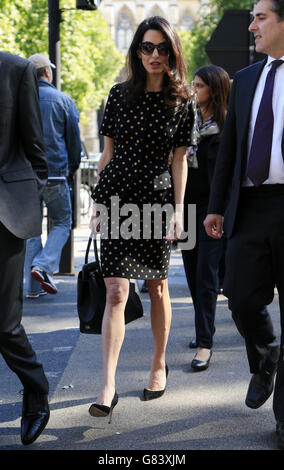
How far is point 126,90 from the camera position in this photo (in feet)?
13.4

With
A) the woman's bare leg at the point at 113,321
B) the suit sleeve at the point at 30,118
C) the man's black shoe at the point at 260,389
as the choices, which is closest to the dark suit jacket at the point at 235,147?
the woman's bare leg at the point at 113,321

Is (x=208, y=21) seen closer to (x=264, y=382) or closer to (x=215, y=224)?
(x=215, y=224)

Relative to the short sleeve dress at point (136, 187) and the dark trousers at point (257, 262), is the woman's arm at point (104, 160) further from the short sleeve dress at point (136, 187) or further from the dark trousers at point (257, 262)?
the dark trousers at point (257, 262)

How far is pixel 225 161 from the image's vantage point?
12.6 ft

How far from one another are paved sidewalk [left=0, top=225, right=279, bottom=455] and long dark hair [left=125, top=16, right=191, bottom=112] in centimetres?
160

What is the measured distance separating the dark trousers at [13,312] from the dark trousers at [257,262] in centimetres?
100

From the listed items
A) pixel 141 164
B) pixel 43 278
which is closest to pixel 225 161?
pixel 141 164

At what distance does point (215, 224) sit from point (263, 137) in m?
0.59

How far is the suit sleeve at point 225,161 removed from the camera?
12.5ft

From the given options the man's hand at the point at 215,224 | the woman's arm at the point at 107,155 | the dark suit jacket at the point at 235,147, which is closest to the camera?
the dark suit jacket at the point at 235,147

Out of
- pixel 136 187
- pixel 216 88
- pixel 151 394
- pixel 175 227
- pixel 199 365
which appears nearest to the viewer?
pixel 136 187

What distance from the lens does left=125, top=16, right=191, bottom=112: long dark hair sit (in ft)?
13.3
